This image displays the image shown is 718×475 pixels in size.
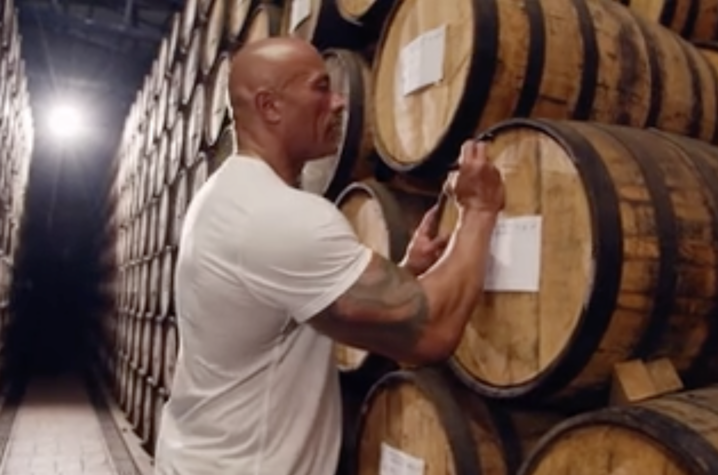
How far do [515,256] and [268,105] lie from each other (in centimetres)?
65

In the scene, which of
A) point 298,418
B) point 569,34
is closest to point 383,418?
point 298,418

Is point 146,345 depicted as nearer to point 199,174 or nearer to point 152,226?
point 152,226

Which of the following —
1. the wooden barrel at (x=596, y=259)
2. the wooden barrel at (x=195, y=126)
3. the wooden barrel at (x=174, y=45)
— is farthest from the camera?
the wooden barrel at (x=174, y=45)

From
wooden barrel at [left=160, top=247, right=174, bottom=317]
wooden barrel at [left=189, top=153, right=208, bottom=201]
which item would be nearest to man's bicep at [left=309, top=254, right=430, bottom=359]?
wooden barrel at [left=189, top=153, right=208, bottom=201]

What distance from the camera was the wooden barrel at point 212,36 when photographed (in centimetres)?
494

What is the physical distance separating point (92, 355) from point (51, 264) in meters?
2.34

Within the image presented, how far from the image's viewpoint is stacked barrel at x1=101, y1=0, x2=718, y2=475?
1.45 metres

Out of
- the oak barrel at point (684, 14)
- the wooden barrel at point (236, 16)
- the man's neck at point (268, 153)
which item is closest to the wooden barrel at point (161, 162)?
the wooden barrel at point (236, 16)

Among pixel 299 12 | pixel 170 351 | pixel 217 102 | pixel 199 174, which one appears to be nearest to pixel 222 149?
pixel 217 102

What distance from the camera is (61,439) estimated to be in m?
7.29

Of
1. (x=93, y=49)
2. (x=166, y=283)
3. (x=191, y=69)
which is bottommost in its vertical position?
(x=166, y=283)

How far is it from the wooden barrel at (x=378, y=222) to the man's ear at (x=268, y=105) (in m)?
0.59

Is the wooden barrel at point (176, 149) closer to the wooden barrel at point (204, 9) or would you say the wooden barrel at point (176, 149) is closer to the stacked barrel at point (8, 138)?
the wooden barrel at point (204, 9)

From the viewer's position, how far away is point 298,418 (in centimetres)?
179
